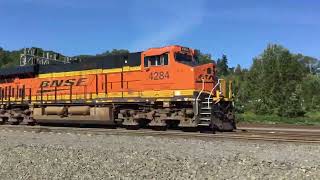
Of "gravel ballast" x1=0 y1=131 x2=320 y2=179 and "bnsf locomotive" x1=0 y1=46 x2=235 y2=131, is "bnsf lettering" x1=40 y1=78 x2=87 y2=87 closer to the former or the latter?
"bnsf locomotive" x1=0 y1=46 x2=235 y2=131

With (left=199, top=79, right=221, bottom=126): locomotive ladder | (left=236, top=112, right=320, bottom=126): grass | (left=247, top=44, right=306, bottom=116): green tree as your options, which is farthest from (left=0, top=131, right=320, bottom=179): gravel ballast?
(left=247, top=44, right=306, bottom=116): green tree

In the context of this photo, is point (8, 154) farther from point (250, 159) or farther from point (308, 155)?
point (308, 155)

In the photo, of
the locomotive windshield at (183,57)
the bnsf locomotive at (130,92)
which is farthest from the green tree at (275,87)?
the locomotive windshield at (183,57)

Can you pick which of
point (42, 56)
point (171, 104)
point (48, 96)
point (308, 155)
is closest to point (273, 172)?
point (308, 155)

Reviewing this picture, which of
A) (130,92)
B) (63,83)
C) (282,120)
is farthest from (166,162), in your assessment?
(282,120)

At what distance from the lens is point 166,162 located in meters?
8.46

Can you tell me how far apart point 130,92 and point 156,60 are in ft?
6.06

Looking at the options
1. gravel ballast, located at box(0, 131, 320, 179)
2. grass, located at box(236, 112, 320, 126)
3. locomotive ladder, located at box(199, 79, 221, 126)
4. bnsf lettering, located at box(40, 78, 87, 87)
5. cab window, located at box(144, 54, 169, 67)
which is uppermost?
cab window, located at box(144, 54, 169, 67)

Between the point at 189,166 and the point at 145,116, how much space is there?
974 centimetres

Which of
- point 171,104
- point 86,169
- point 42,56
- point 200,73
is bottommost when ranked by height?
point 86,169

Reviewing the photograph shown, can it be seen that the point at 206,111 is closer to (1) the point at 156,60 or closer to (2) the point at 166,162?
(1) the point at 156,60

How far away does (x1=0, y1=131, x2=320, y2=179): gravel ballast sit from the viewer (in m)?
7.38

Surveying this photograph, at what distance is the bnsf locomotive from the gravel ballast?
5.10 metres

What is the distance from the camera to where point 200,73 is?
672 inches
